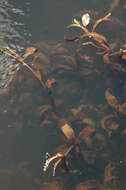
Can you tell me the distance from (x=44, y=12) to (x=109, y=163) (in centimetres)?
357

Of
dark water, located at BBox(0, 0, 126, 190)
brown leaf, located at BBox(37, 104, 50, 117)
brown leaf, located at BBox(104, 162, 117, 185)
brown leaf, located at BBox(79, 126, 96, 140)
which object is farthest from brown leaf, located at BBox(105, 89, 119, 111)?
brown leaf, located at BBox(37, 104, 50, 117)

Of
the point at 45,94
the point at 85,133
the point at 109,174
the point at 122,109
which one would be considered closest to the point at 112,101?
the point at 122,109

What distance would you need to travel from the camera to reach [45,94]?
17.4ft

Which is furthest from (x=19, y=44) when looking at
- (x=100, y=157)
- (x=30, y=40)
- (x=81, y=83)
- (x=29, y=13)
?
(x=100, y=157)

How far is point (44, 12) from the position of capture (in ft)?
21.7

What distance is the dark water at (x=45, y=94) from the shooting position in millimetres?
4762

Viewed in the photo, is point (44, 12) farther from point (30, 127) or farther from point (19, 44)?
point (30, 127)

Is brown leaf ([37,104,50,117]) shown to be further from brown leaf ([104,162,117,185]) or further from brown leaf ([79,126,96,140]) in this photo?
brown leaf ([104,162,117,185])

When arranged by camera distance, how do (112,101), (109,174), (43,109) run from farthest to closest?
(43,109) < (112,101) < (109,174)

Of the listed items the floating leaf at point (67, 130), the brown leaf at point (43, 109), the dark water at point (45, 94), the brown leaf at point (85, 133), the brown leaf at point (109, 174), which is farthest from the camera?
the brown leaf at point (43, 109)

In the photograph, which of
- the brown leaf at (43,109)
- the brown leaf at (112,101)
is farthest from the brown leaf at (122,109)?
the brown leaf at (43,109)

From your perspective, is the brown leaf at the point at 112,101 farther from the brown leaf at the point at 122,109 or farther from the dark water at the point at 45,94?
the dark water at the point at 45,94

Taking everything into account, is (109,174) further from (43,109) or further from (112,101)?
(43,109)

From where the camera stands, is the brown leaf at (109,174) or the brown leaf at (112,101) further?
the brown leaf at (112,101)
